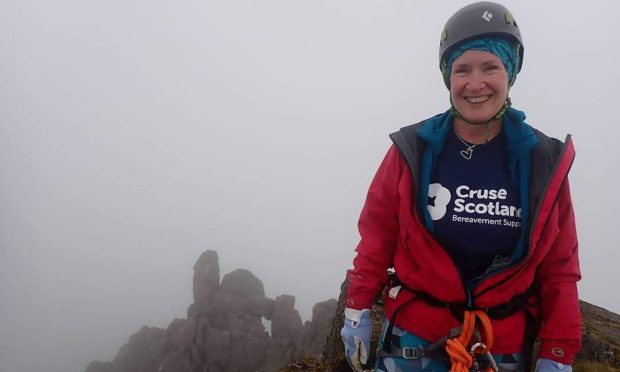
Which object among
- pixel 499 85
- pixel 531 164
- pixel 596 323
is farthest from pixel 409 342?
pixel 596 323

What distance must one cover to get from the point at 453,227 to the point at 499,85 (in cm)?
149

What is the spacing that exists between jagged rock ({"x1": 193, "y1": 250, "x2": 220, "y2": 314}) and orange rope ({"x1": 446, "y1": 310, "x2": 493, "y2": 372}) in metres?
64.4

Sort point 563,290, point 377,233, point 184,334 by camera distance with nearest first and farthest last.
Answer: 1. point 563,290
2. point 377,233
3. point 184,334

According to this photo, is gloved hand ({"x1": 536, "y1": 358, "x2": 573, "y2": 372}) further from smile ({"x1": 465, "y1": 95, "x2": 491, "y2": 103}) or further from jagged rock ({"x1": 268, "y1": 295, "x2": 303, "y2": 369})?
jagged rock ({"x1": 268, "y1": 295, "x2": 303, "y2": 369})

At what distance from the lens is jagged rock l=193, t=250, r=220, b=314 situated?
65.6 metres

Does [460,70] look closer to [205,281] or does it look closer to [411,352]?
[411,352]

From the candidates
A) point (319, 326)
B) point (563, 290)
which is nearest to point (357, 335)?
point (563, 290)

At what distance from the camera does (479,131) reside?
13.9ft

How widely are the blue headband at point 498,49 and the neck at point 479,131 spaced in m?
0.46

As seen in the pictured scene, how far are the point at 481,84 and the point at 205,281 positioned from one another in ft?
228

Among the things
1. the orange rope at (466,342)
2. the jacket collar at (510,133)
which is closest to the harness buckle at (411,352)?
the orange rope at (466,342)

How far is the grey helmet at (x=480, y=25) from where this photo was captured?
4020 mm

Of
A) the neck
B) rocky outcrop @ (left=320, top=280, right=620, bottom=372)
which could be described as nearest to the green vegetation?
rocky outcrop @ (left=320, top=280, right=620, bottom=372)

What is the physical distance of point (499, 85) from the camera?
393 centimetres
